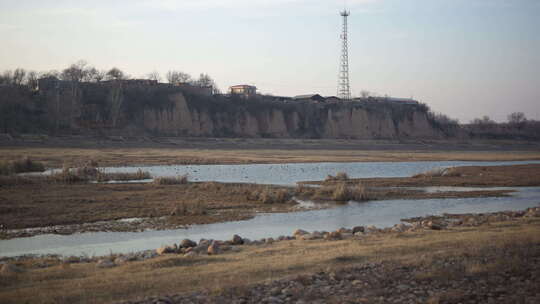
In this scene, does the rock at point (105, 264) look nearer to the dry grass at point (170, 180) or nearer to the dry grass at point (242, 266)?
the dry grass at point (242, 266)

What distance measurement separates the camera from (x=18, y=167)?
33344 mm

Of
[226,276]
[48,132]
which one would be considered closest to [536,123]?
[48,132]

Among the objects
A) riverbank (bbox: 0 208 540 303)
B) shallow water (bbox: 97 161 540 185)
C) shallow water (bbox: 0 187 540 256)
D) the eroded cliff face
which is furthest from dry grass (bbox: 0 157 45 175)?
the eroded cliff face

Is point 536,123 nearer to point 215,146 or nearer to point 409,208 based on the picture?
point 215,146

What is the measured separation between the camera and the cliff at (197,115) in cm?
6638

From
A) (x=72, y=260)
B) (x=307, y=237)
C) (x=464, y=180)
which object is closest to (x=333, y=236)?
(x=307, y=237)

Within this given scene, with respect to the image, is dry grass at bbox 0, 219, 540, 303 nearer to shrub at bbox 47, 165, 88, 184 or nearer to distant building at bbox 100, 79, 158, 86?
shrub at bbox 47, 165, 88, 184

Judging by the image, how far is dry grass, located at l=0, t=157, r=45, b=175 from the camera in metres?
30.9

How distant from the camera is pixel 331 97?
355 feet

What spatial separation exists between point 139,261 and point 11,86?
2611 inches

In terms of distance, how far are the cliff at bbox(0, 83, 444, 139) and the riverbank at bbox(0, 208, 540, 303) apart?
55158 millimetres

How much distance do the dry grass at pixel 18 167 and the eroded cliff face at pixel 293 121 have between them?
3769 centimetres

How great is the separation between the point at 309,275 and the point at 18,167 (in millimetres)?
29216

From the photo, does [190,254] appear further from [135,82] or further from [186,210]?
[135,82]
